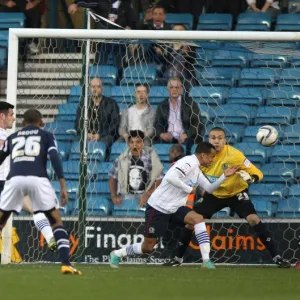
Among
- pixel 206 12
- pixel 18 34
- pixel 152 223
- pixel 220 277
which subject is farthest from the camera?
pixel 206 12

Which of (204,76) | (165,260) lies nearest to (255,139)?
(204,76)

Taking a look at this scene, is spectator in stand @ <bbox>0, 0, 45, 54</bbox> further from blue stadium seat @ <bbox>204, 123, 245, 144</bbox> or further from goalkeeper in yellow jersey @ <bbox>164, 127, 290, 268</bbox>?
goalkeeper in yellow jersey @ <bbox>164, 127, 290, 268</bbox>

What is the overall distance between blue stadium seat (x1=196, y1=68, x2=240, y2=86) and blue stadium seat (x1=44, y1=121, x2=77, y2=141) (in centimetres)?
180

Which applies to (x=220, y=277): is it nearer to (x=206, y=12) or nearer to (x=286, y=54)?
(x=286, y=54)

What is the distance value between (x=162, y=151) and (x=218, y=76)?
50.8 inches

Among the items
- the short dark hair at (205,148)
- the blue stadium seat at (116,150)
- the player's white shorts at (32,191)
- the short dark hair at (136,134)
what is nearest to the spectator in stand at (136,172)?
the short dark hair at (136,134)

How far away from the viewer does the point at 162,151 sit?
47.8 ft

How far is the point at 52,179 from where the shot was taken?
14773 millimetres

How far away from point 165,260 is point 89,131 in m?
1.89

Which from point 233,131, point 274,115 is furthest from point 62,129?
point 274,115

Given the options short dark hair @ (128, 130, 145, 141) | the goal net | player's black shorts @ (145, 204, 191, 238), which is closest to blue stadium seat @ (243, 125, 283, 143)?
the goal net

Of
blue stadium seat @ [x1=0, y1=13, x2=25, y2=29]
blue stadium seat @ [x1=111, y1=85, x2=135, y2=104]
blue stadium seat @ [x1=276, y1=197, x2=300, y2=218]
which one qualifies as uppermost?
blue stadium seat @ [x1=0, y1=13, x2=25, y2=29]

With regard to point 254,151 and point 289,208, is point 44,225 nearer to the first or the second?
point 289,208

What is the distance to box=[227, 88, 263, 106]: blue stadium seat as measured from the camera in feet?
47.9
